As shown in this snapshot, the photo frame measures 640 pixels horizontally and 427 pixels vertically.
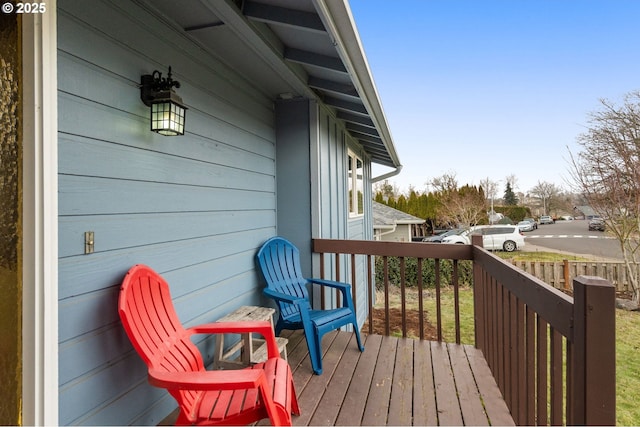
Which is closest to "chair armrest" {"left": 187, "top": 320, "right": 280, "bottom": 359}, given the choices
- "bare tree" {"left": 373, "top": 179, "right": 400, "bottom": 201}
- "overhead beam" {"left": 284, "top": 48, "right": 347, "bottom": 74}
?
"overhead beam" {"left": 284, "top": 48, "right": 347, "bottom": 74}

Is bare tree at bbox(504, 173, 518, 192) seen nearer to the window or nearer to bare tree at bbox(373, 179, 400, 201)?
bare tree at bbox(373, 179, 400, 201)

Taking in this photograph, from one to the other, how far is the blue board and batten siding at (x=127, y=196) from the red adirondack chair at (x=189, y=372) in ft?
0.44

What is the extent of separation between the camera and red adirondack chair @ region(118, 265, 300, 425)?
1271mm

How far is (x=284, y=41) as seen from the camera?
249 cm

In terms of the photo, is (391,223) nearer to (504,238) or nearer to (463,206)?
(504,238)

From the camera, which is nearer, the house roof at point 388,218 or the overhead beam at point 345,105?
the overhead beam at point 345,105

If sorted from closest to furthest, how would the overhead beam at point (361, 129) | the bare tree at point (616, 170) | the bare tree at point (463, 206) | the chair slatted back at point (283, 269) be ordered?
the chair slatted back at point (283, 269), the overhead beam at point (361, 129), the bare tree at point (616, 170), the bare tree at point (463, 206)

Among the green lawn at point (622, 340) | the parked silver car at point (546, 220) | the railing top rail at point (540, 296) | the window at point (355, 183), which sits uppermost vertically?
the window at point (355, 183)

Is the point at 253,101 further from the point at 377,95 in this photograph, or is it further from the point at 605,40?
the point at 605,40

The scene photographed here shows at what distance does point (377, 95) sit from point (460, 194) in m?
15.4

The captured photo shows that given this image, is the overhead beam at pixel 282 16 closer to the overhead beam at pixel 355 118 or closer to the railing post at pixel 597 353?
the railing post at pixel 597 353

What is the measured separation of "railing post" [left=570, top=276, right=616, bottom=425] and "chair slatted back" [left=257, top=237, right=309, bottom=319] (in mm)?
2102

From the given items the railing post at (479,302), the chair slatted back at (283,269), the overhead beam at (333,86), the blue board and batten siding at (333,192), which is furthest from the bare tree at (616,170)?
the chair slatted back at (283,269)

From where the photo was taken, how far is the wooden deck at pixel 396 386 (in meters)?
1.88
